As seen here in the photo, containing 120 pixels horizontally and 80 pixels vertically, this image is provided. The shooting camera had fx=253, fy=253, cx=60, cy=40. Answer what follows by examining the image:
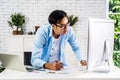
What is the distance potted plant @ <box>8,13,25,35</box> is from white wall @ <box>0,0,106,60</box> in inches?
7.6

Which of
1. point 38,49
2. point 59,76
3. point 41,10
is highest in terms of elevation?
point 41,10

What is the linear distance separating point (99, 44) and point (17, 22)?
365 centimetres

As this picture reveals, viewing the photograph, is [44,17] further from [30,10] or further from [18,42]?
[18,42]

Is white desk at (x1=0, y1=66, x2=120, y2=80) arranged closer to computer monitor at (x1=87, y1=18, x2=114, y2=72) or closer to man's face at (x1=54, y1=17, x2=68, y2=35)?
computer monitor at (x1=87, y1=18, x2=114, y2=72)

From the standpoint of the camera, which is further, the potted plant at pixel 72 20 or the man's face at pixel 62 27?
the potted plant at pixel 72 20

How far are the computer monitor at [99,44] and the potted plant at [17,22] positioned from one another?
3541mm

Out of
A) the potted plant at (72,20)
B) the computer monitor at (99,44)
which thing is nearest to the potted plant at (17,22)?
the potted plant at (72,20)

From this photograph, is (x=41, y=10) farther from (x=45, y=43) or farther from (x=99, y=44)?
(x=99, y=44)

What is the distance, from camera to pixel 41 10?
575 centimetres

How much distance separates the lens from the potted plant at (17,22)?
18.0 ft

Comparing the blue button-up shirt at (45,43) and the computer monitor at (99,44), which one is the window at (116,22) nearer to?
the blue button-up shirt at (45,43)

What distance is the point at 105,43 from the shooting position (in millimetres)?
2172

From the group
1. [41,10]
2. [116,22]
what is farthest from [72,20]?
[116,22]

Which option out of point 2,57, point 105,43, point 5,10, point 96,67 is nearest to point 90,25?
point 105,43
